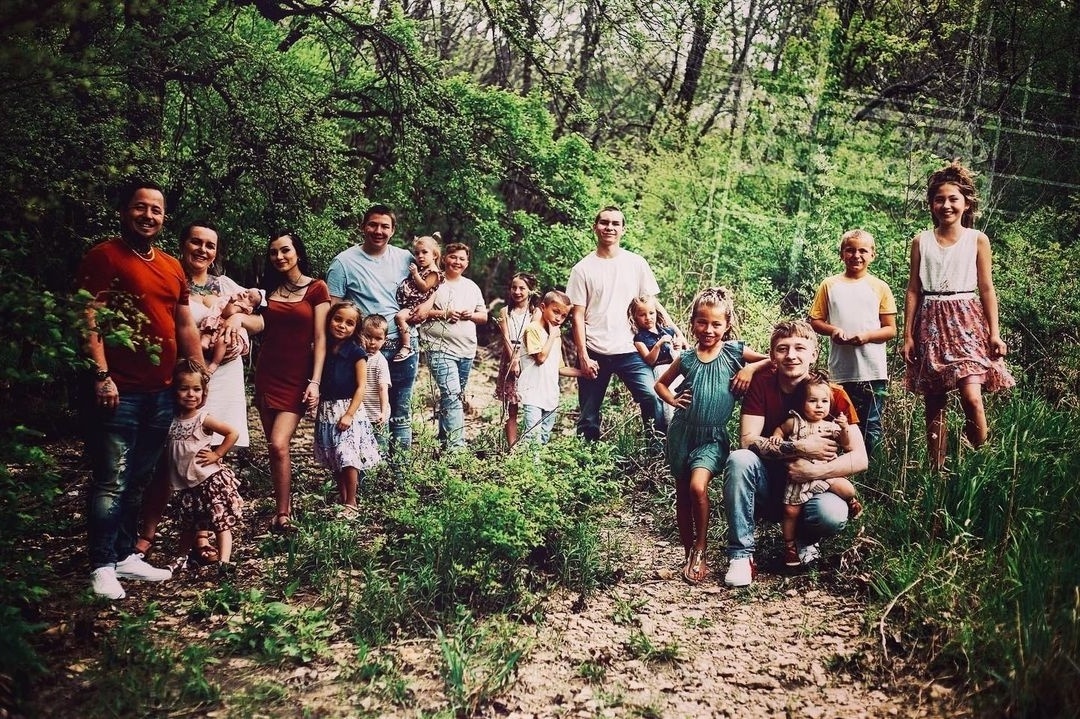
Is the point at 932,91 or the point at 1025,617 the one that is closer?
the point at 1025,617

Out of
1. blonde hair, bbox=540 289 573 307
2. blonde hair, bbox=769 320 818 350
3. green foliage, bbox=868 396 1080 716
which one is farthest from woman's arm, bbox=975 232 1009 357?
blonde hair, bbox=540 289 573 307

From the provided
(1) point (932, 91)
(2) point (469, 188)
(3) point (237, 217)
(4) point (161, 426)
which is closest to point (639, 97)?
(1) point (932, 91)

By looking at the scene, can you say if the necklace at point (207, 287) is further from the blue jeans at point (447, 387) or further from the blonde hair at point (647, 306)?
the blonde hair at point (647, 306)

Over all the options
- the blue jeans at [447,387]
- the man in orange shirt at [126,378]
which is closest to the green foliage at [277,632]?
the man in orange shirt at [126,378]

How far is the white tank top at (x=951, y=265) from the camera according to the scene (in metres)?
4.55

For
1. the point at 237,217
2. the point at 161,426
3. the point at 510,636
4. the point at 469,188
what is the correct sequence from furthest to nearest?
the point at 469,188 → the point at 237,217 → the point at 161,426 → the point at 510,636

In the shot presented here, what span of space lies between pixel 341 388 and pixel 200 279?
3.64 ft

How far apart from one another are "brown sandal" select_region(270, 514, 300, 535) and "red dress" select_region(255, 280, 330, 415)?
69 centimetres

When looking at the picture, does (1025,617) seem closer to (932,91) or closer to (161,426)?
(161,426)

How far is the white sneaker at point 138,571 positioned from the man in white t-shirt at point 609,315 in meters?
3.06

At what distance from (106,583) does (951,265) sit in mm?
5074

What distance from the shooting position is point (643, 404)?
5.93 metres

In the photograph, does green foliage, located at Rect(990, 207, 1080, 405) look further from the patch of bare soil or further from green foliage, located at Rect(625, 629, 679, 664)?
green foliage, located at Rect(625, 629, 679, 664)

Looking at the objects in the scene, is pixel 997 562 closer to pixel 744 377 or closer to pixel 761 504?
pixel 761 504
